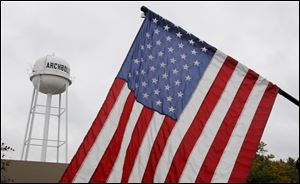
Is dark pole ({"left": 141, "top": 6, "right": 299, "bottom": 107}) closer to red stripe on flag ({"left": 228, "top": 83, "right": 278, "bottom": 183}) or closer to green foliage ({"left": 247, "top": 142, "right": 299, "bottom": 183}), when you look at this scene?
red stripe on flag ({"left": 228, "top": 83, "right": 278, "bottom": 183})

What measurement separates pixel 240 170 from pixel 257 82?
1826 millimetres

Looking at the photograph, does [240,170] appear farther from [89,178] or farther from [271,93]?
[89,178]

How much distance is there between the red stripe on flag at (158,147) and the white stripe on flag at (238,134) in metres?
1.06

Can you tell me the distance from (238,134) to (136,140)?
6.14 feet

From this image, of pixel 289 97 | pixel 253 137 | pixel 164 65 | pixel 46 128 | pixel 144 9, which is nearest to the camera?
pixel 253 137

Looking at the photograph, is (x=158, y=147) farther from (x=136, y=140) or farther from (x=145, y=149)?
(x=136, y=140)

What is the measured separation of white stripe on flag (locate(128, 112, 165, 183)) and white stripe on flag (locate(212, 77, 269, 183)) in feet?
4.17

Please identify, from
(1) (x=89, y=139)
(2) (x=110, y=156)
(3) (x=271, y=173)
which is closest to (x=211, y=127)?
(2) (x=110, y=156)

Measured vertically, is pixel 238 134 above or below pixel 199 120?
below

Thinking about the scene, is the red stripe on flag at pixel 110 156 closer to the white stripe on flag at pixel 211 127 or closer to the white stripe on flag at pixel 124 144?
the white stripe on flag at pixel 124 144

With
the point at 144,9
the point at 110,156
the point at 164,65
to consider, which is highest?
the point at 144,9

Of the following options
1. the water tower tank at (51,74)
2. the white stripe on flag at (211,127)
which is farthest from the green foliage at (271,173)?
the white stripe on flag at (211,127)

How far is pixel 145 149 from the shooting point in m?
8.53

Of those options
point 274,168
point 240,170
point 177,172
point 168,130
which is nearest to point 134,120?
point 168,130
